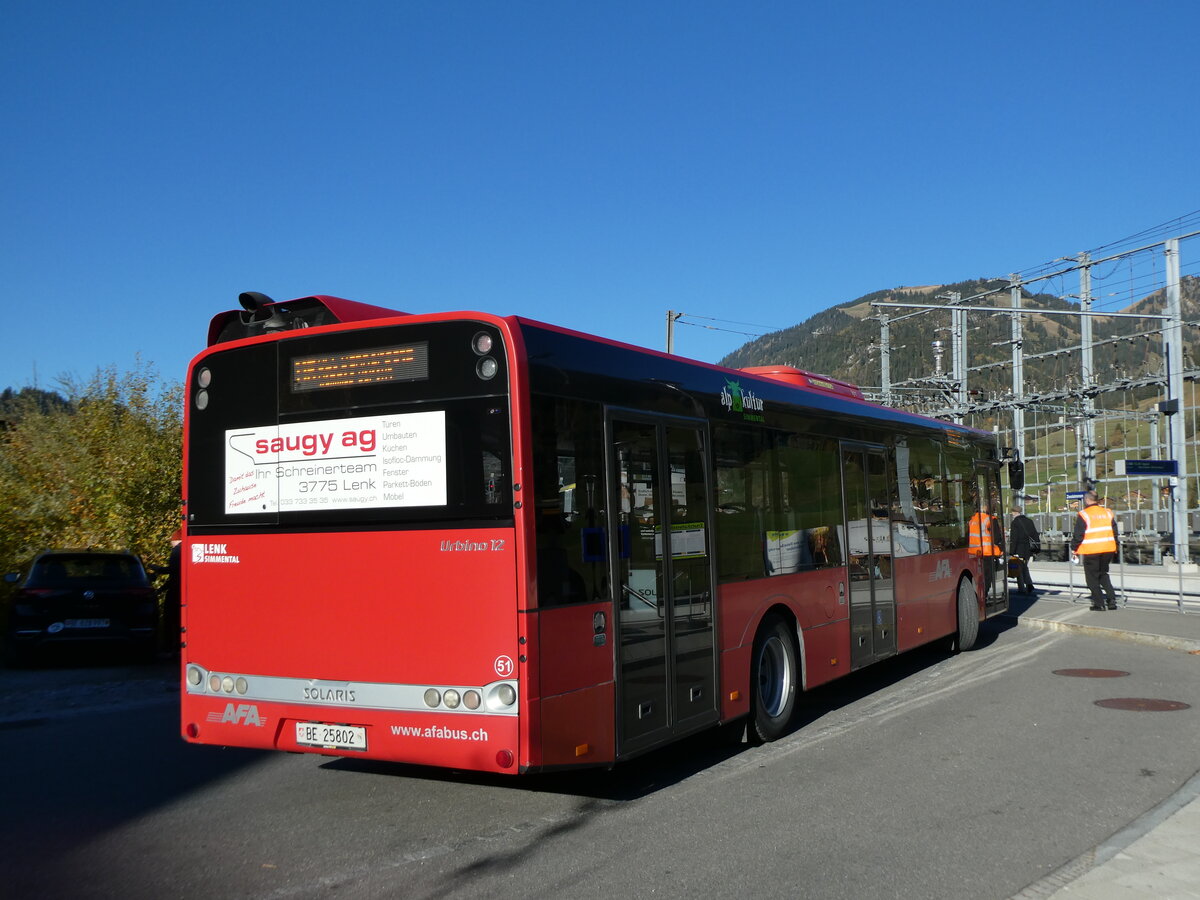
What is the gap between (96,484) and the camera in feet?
67.1

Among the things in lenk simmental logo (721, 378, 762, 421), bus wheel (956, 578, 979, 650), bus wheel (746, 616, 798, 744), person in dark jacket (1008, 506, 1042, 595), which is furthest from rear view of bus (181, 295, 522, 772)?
person in dark jacket (1008, 506, 1042, 595)

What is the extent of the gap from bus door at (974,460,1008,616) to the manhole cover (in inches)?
180

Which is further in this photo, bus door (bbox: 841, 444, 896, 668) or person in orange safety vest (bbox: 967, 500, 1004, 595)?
person in orange safety vest (bbox: 967, 500, 1004, 595)

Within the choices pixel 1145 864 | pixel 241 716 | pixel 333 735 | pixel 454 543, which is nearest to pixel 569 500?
pixel 454 543

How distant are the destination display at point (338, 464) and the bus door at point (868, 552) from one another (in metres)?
5.13

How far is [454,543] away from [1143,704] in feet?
23.8

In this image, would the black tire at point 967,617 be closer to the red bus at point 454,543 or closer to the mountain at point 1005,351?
the red bus at point 454,543

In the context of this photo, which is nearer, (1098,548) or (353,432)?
(353,432)

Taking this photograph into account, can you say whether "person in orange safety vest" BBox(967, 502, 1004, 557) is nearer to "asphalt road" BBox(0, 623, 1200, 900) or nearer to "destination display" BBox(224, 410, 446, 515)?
"asphalt road" BBox(0, 623, 1200, 900)

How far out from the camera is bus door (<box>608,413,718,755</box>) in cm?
671

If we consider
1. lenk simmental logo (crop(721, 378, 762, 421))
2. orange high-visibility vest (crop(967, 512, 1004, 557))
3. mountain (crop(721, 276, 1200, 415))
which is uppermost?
mountain (crop(721, 276, 1200, 415))

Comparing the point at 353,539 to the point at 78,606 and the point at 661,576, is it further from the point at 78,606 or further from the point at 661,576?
the point at 78,606

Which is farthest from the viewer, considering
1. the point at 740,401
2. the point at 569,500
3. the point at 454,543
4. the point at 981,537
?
the point at 981,537

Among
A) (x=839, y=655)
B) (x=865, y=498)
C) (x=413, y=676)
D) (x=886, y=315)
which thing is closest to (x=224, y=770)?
(x=413, y=676)
